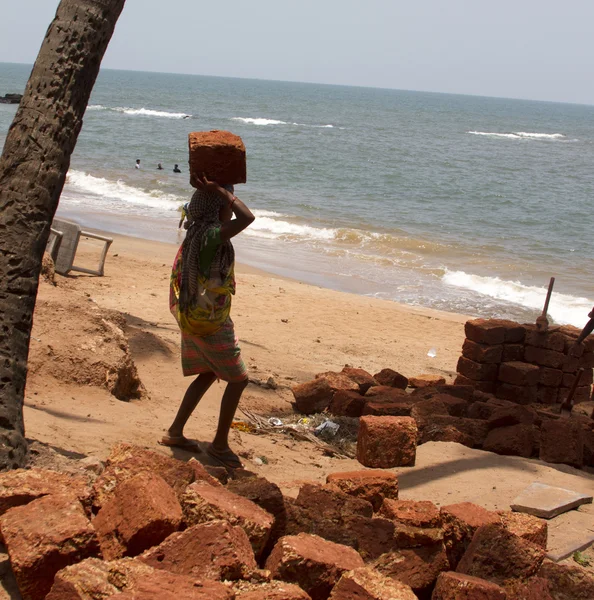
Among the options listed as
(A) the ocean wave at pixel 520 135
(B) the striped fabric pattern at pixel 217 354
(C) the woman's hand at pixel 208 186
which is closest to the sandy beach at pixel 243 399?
(B) the striped fabric pattern at pixel 217 354

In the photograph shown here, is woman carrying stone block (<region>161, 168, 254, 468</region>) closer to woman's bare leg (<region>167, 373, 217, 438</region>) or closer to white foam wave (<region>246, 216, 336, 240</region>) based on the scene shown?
woman's bare leg (<region>167, 373, 217, 438</region>)

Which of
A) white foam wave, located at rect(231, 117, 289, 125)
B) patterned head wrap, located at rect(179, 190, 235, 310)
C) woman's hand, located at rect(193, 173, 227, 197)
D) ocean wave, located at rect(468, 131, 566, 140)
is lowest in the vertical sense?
patterned head wrap, located at rect(179, 190, 235, 310)

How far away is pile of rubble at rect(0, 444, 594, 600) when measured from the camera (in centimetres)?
269

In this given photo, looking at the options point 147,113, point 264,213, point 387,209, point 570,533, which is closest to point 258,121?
point 147,113

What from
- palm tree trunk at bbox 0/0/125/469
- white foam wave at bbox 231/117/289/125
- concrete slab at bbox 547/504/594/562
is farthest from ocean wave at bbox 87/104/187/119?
concrete slab at bbox 547/504/594/562

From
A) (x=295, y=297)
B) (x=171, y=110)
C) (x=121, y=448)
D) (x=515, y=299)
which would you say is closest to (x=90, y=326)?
(x=121, y=448)

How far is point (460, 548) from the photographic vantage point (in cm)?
371

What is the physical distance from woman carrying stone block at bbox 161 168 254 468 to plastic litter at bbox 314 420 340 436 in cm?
158

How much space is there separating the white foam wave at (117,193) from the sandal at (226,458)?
721 inches

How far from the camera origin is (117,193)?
24469 mm

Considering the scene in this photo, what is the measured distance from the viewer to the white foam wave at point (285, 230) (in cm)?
1970

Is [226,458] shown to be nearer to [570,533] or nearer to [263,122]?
[570,533]

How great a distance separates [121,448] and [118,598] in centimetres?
124

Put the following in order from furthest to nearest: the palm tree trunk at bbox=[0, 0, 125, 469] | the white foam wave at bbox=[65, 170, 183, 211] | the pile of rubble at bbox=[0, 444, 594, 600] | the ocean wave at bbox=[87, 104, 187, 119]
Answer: the ocean wave at bbox=[87, 104, 187, 119], the white foam wave at bbox=[65, 170, 183, 211], the palm tree trunk at bbox=[0, 0, 125, 469], the pile of rubble at bbox=[0, 444, 594, 600]
